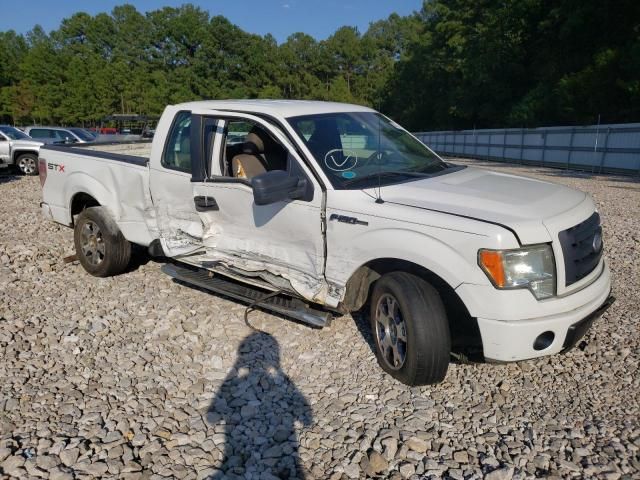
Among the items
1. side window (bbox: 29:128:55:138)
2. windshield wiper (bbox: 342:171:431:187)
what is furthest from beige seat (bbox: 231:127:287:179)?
side window (bbox: 29:128:55:138)

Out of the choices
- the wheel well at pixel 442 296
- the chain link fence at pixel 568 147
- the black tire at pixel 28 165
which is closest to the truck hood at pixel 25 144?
the black tire at pixel 28 165

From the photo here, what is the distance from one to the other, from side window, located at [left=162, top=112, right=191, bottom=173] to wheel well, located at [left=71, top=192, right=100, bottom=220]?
1.54 meters

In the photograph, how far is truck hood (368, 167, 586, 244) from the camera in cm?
318

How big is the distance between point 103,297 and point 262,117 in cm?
269

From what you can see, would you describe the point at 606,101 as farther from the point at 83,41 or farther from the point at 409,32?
the point at 83,41

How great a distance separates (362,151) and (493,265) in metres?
1.66

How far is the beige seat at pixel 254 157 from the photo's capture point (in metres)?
4.66

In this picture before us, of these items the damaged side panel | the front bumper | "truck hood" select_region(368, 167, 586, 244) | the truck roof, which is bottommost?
the front bumper

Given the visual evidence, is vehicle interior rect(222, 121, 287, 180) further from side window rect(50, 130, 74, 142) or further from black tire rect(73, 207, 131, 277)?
side window rect(50, 130, 74, 142)

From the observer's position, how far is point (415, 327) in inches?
133

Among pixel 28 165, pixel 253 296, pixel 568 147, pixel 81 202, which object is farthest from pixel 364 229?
pixel 568 147

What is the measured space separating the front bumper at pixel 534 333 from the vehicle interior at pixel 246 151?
7.75 ft

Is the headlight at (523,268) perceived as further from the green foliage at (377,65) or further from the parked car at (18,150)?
the green foliage at (377,65)

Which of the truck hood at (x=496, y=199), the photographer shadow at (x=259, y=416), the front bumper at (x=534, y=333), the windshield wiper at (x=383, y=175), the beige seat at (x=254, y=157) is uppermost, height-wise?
the beige seat at (x=254, y=157)
